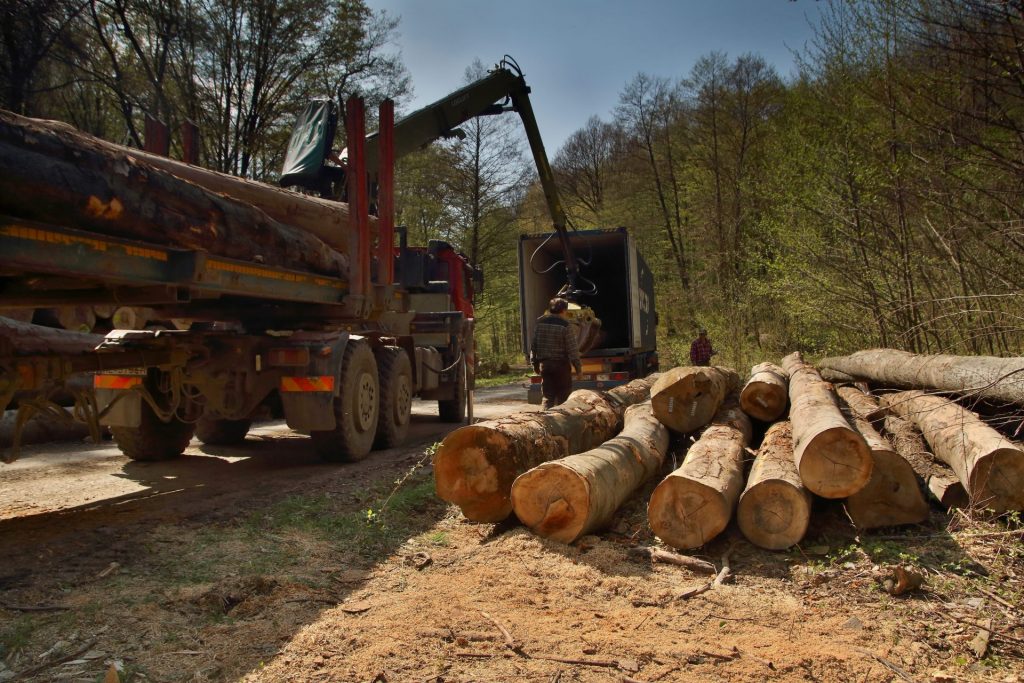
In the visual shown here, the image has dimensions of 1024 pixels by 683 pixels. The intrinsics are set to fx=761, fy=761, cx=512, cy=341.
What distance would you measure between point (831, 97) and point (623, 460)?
8126 millimetres

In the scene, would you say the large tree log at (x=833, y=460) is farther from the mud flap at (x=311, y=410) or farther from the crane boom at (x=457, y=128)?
the crane boom at (x=457, y=128)

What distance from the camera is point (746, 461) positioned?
6.03 m

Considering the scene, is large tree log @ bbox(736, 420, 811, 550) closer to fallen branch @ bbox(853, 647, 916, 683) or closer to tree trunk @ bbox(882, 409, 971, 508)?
tree trunk @ bbox(882, 409, 971, 508)

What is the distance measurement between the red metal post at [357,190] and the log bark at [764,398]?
12.8ft

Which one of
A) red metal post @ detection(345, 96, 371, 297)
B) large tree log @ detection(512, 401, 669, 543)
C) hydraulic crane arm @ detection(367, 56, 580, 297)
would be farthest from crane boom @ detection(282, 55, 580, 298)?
large tree log @ detection(512, 401, 669, 543)

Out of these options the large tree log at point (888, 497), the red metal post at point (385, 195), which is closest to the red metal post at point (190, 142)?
the red metal post at point (385, 195)

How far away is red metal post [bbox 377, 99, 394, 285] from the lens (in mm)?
8164

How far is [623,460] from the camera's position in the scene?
18.0 feet

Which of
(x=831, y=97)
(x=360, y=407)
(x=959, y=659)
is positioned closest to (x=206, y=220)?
(x=360, y=407)

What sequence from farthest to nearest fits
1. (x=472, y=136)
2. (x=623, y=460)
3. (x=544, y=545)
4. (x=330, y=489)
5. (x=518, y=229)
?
(x=518, y=229) → (x=472, y=136) → (x=330, y=489) → (x=623, y=460) → (x=544, y=545)

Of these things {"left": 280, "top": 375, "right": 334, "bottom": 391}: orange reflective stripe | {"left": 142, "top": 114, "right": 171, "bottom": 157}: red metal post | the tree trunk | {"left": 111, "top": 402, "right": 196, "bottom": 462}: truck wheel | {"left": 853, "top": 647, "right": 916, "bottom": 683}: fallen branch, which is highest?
{"left": 142, "top": 114, "right": 171, "bottom": 157}: red metal post

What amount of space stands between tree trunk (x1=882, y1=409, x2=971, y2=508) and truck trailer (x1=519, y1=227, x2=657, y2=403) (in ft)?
Answer: 19.1

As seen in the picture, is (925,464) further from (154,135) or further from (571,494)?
(154,135)

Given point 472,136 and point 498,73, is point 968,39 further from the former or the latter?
point 472,136
